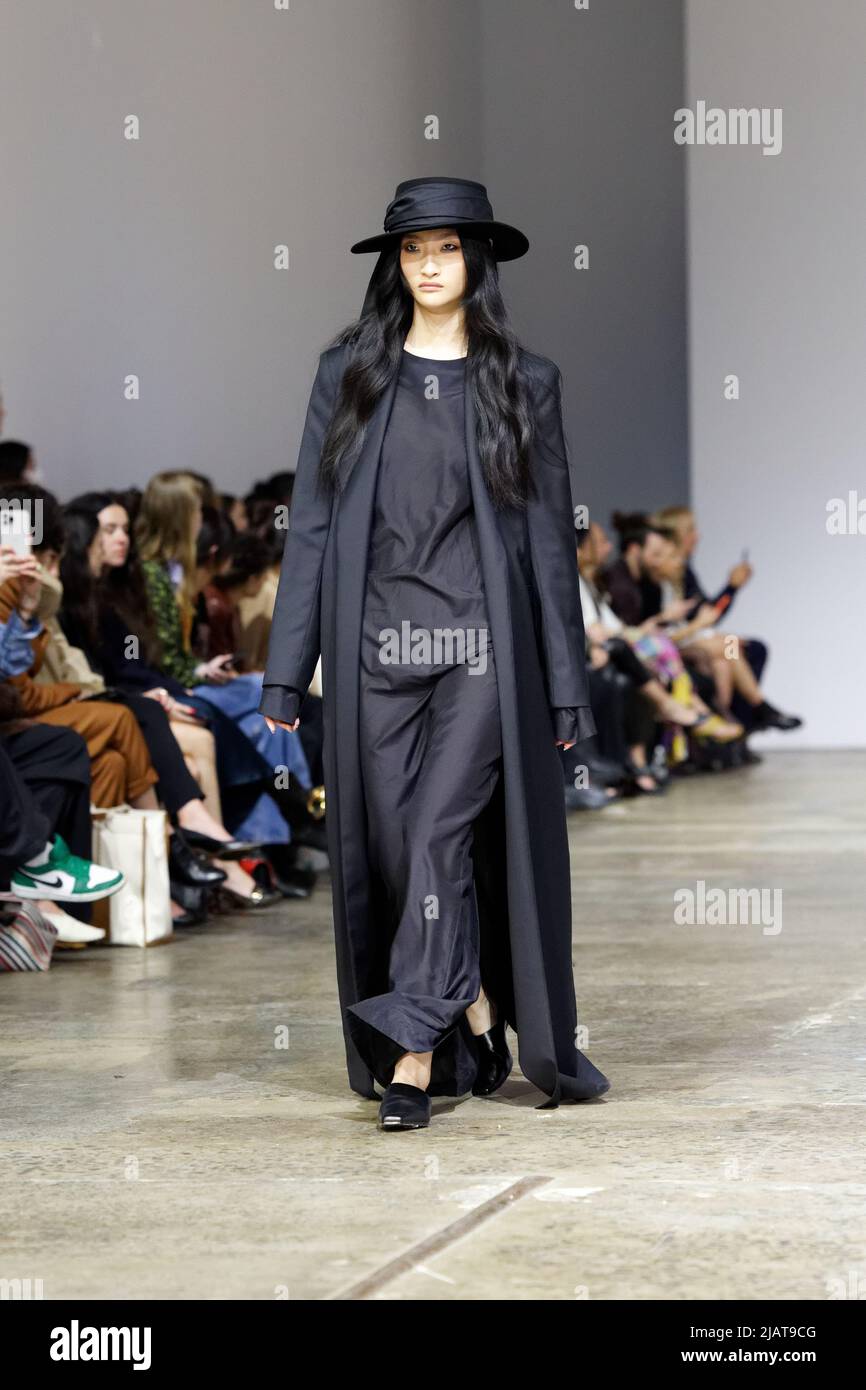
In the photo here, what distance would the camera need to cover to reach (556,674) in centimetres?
307

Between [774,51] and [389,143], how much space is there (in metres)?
2.73

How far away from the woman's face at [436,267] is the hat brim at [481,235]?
2 centimetres

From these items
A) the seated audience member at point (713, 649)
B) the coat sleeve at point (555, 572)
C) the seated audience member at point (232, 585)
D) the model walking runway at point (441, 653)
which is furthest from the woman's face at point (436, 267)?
the seated audience member at point (713, 649)

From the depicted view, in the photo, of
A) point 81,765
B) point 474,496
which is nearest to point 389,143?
point 81,765

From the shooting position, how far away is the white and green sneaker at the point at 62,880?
4461 mm

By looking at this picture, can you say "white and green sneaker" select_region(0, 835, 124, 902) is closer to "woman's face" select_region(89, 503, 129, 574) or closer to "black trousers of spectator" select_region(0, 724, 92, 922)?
"black trousers of spectator" select_region(0, 724, 92, 922)

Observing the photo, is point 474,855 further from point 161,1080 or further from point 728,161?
point 728,161

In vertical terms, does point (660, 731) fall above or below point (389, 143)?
below

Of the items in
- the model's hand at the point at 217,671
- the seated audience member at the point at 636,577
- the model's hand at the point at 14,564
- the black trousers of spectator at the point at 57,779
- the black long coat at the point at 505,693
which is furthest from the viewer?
the seated audience member at the point at 636,577

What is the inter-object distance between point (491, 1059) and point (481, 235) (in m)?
1.29

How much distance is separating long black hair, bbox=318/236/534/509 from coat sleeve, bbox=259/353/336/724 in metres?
0.03

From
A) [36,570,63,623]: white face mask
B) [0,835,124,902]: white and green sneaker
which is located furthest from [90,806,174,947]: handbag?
[36,570,63,623]: white face mask

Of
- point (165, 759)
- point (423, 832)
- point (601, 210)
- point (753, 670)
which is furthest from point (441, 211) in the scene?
point (601, 210)

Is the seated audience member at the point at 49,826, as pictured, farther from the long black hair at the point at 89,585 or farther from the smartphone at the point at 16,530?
the long black hair at the point at 89,585
